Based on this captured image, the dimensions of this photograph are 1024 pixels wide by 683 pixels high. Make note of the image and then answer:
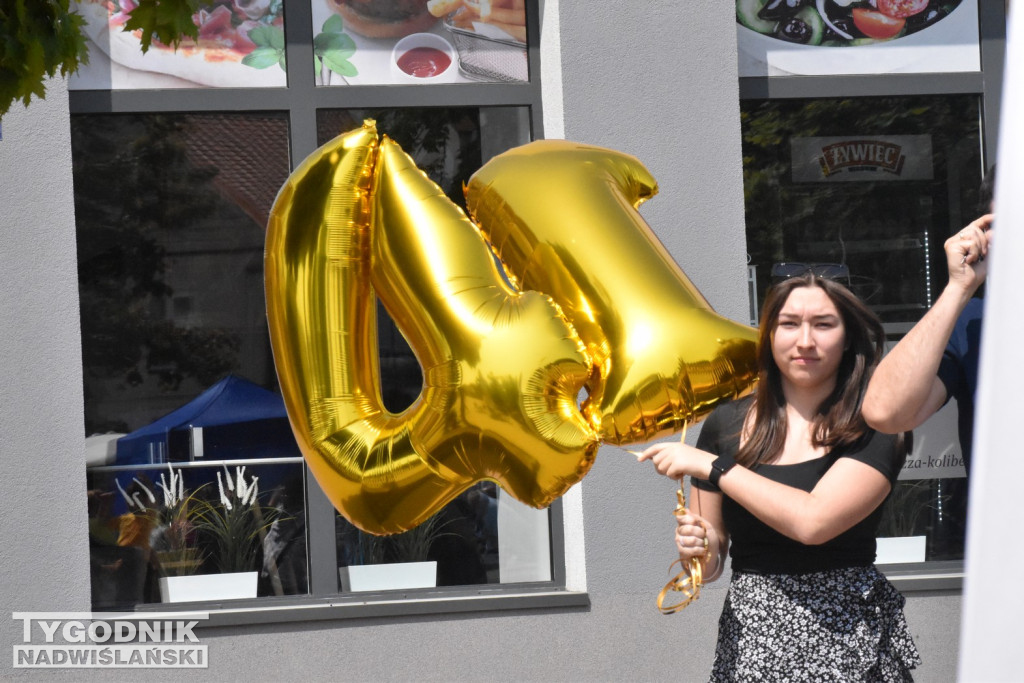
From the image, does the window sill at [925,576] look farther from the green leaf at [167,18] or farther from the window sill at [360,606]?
the green leaf at [167,18]

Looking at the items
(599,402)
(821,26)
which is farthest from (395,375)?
(599,402)

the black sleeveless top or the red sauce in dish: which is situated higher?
the red sauce in dish

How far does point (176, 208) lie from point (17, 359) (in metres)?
0.92

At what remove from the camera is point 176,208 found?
5.05 m

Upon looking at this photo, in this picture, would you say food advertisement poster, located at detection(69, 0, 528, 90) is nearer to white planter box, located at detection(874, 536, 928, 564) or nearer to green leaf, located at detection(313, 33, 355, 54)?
green leaf, located at detection(313, 33, 355, 54)

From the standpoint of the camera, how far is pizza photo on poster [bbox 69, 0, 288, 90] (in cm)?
499

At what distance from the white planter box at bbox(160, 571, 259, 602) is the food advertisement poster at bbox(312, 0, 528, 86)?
217 cm

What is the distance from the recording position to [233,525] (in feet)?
16.5

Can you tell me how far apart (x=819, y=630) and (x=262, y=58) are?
12.5 ft

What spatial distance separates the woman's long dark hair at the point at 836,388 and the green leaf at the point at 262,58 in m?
3.45

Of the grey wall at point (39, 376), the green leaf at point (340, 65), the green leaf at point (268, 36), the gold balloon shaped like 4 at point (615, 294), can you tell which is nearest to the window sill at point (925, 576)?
the green leaf at point (340, 65)

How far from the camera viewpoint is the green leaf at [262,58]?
16.7ft

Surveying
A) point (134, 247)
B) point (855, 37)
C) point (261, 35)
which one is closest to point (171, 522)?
point (134, 247)

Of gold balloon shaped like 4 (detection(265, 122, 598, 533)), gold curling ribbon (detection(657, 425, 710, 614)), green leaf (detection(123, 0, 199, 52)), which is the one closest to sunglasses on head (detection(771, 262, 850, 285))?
gold curling ribbon (detection(657, 425, 710, 614))
